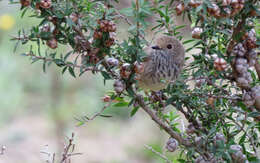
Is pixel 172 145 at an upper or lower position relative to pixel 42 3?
→ lower

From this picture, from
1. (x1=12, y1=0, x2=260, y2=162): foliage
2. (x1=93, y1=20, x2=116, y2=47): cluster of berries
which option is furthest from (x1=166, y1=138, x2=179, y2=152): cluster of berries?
(x1=93, y1=20, x2=116, y2=47): cluster of berries

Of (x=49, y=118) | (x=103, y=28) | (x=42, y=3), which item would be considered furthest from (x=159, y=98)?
(x=49, y=118)

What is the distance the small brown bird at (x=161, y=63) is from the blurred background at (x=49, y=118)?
129 inches

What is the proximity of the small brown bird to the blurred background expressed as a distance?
3.27 meters

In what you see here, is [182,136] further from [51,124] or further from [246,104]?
[51,124]

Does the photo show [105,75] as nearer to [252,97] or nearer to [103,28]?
[103,28]

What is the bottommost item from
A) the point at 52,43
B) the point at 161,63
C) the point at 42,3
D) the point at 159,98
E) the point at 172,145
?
the point at 172,145

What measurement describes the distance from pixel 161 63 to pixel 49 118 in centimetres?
432

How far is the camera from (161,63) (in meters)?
1.78

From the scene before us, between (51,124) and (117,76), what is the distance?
477cm

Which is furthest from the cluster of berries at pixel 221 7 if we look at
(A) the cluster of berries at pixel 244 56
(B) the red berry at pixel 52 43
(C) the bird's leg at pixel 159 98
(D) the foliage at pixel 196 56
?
(C) the bird's leg at pixel 159 98

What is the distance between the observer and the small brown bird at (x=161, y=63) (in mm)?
1612

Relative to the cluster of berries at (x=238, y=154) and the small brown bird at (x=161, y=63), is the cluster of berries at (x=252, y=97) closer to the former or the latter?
the cluster of berries at (x=238, y=154)

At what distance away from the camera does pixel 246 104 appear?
1191 mm
